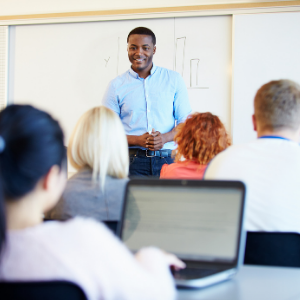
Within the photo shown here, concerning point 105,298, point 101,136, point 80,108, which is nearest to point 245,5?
point 80,108

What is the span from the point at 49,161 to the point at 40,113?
108 mm

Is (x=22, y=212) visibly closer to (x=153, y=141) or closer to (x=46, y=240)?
(x=46, y=240)

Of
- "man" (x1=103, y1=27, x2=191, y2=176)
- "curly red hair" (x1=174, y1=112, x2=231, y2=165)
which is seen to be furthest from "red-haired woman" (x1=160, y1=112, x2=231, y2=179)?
"man" (x1=103, y1=27, x2=191, y2=176)

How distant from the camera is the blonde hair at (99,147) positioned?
139 cm

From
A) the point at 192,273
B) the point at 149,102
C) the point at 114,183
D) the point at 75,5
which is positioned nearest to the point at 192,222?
the point at 192,273

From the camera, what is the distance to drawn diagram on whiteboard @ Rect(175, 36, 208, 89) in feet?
11.3

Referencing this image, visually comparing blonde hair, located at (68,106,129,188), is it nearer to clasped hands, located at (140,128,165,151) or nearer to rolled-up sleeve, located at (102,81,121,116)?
A: clasped hands, located at (140,128,165,151)

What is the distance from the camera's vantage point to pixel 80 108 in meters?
3.72

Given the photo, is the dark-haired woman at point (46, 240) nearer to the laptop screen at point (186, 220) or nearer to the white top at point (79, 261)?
the white top at point (79, 261)

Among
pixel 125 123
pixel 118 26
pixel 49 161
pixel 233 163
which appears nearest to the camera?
pixel 49 161

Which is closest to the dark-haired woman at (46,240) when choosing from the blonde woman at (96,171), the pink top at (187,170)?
the blonde woman at (96,171)

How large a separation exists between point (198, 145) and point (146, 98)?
3.39ft

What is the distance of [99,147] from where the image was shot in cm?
140

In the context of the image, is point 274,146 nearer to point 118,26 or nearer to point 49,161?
point 49,161
